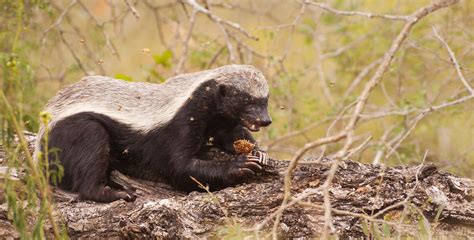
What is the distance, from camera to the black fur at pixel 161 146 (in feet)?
18.5

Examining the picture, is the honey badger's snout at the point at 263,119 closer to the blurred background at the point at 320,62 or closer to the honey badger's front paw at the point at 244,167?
the honey badger's front paw at the point at 244,167

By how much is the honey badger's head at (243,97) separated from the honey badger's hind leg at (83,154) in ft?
3.15

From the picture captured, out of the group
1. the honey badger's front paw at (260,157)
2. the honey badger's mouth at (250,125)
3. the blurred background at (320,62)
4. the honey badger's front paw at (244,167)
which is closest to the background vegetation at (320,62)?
the blurred background at (320,62)

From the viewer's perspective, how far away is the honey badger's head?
5.91 meters

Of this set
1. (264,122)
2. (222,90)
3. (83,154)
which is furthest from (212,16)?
(83,154)

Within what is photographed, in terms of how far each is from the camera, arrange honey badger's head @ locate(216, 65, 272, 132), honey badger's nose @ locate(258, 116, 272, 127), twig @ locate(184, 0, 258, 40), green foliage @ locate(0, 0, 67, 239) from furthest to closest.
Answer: twig @ locate(184, 0, 258, 40)
honey badger's head @ locate(216, 65, 272, 132)
honey badger's nose @ locate(258, 116, 272, 127)
green foliage @ locate(0, 0, 67, 239)

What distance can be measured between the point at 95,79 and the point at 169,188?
3.69 feet

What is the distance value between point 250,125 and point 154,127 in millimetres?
729

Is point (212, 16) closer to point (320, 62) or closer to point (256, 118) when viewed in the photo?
point (256, 118)

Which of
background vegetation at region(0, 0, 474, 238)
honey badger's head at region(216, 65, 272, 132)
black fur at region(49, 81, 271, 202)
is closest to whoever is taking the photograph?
black fur at region(49, 81, 271, 202)

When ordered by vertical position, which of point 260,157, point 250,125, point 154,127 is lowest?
point 154,127

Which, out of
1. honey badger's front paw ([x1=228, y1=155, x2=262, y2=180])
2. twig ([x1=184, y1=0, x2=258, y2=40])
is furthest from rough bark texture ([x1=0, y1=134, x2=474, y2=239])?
twig ([x1=184, y1=0, x2=258, y2=40])

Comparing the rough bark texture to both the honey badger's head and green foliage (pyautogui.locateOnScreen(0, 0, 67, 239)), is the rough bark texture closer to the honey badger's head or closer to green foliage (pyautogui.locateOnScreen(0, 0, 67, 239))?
green foliage (pyautogui.locateOnScreen(0, 0, 67, 239))

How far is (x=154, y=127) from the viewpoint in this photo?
231 inches
